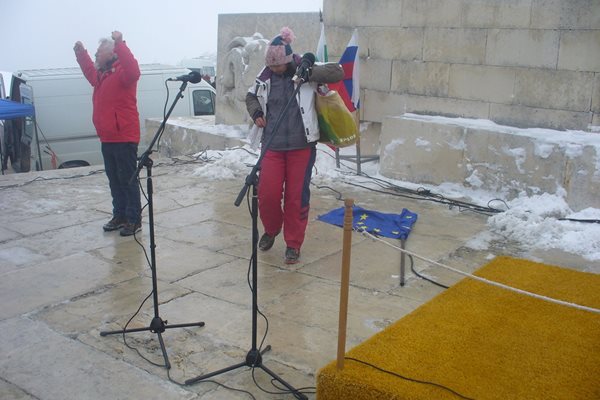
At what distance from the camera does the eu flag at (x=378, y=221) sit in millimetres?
5727

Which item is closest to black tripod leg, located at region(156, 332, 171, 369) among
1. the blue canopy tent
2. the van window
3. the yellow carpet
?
the yellow carpet

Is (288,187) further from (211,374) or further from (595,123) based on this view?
(595,123)

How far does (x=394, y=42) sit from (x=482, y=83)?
4.46 feet

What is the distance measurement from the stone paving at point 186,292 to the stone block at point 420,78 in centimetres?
158

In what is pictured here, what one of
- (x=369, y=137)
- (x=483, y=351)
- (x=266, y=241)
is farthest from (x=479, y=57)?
(x=483, y=351)

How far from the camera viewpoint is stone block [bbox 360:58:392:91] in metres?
8.07

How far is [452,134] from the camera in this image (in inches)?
276

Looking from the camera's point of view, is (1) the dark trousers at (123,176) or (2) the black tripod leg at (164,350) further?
(1) the dark trousers at (123,176)

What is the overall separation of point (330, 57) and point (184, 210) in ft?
11.0

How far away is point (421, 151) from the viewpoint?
734cm

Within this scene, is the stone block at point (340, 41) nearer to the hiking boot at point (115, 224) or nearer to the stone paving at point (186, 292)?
the stone paving at point (186, 292)

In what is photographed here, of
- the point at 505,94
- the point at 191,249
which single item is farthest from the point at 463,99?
the point at 191,249

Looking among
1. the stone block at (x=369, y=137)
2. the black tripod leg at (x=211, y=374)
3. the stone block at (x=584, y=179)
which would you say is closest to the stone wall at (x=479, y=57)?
the stone block at (x=369, y=137)

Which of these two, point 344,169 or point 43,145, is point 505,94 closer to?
point 344,169
